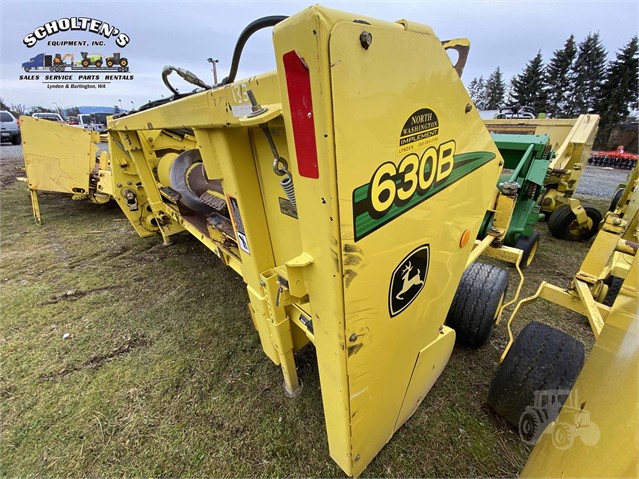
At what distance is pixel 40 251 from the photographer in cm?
407

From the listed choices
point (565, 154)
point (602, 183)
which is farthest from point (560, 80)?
point (565, 154)

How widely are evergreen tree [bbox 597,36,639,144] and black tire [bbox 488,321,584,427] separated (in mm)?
29910

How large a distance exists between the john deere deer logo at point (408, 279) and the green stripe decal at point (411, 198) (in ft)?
0.66

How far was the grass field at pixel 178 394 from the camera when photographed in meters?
1.53

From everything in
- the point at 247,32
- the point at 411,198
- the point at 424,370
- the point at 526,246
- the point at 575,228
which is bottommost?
the point at 575,228

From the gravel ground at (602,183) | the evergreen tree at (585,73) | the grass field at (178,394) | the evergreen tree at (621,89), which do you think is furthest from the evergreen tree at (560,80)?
the grass field at (178,394)

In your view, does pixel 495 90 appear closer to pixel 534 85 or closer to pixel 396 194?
pixel 534 85

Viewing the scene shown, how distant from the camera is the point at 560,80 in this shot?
104 feet

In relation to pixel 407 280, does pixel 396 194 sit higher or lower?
higher

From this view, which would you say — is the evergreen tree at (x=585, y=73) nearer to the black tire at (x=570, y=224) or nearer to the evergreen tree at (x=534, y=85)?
the evergreen tree at (x=534, y=85)

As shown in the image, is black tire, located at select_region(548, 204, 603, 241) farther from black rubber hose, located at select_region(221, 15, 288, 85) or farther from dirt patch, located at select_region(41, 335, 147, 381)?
dirt patch, located at select_region(41, 335, 147, 381)

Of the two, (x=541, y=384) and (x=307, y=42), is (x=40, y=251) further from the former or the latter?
(x=541, y=384)

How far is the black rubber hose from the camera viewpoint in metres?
0.92

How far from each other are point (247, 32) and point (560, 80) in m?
43.8
